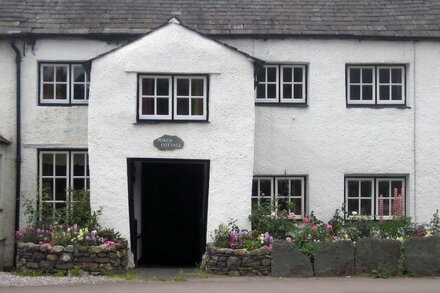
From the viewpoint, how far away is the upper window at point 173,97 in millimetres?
16891

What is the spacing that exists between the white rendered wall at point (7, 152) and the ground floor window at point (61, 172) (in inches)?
29.2

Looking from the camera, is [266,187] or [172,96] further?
[266,187]

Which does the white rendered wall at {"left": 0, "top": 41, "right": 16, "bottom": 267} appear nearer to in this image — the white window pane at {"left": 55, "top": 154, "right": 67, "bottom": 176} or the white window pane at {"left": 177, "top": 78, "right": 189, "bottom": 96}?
the white window pane at {"left": 55, "top": 154, "right": 67, "bottom": 176}

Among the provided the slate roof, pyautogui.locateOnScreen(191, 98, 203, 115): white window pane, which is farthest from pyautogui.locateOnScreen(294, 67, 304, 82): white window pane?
pyautogui.locateOnScreen(191, 98, 203, 115): white window pane

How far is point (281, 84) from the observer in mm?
18594

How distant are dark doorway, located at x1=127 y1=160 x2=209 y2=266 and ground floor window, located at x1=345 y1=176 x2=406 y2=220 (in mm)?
4157

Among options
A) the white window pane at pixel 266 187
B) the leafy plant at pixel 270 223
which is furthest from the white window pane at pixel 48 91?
the leafy plant at pixel 270 223

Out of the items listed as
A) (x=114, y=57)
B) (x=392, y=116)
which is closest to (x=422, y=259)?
(x=392, y=116)

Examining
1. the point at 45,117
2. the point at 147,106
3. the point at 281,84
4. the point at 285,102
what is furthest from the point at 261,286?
the point at 45,117

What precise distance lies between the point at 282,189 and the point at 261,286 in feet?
15.0

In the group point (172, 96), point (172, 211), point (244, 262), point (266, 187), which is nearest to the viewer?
point (244, 262)

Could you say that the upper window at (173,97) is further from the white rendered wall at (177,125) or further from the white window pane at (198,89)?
the white rendered wall at (177,125)

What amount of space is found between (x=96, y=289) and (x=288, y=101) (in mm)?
7344

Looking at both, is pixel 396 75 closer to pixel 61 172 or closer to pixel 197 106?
pixel 197 106
